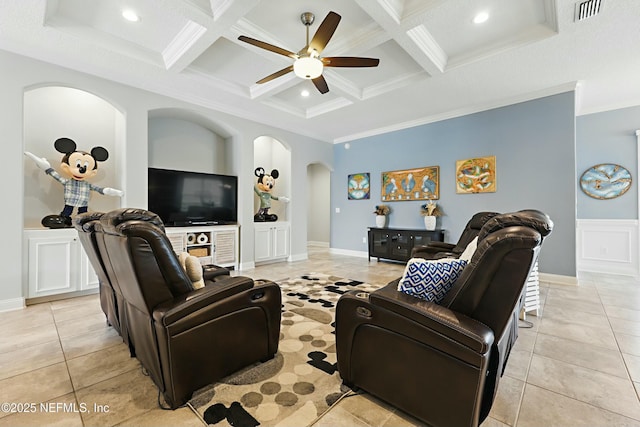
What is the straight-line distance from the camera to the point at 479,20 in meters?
2.73

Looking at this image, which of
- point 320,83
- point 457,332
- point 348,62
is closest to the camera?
point 457,332

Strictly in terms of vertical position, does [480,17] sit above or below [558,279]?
above

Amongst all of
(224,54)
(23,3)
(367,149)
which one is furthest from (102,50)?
(367,149)

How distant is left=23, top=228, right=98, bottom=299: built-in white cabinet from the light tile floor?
0.91 ft

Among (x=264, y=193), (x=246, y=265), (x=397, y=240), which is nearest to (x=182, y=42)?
(x=264, y=193)

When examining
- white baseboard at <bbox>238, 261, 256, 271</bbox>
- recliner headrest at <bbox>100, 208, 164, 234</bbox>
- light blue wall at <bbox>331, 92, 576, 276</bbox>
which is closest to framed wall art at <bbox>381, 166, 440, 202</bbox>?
light blue wall at <bbox>331, 92, 576, 276</bbox>

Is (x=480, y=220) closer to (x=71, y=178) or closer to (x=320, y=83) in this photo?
(x=320, y=83)

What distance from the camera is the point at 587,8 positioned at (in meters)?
2.42

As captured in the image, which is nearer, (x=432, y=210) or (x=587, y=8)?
(x=587, y=8)

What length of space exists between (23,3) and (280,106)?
10.2 ft

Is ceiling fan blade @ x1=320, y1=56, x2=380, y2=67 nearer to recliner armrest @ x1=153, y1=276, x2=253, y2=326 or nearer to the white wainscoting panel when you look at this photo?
recliner armrest @ x1=153, y1=276, x2=253, y2=326

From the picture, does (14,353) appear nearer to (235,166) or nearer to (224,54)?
(224,54)

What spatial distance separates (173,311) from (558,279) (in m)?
5.05

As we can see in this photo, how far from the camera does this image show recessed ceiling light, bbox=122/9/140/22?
264 centimetres
